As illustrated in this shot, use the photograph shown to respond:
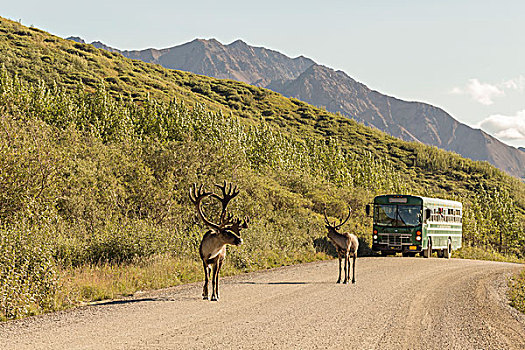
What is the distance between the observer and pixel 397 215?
94.7ft

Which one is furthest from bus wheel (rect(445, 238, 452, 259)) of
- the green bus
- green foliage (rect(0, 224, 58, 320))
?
green foliage (rect(0, 224, 58, 320))

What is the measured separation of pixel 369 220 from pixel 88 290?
3325cm

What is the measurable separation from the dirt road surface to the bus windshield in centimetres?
1218

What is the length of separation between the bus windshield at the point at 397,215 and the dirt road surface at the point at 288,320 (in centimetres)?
→ 1218

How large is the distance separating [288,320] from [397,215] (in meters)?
20.0

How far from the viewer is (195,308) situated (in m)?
11.2

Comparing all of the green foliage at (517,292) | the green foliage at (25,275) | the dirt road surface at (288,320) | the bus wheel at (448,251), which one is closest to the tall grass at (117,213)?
the green foliage at (25,275)

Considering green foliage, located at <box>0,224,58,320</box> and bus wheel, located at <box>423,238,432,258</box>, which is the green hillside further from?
bus wheel, located at <box>423,238,432,258</box>

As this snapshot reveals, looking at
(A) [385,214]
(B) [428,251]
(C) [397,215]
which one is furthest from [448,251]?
(A) [385,214]

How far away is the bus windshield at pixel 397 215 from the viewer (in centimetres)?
2859

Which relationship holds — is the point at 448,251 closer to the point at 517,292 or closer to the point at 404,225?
the point at 404,225

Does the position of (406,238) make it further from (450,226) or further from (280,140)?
(280,140)

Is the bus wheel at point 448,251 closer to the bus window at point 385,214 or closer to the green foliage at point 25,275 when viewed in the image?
the bus window at point 385,214

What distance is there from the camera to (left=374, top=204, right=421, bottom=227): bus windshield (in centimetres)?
2859
